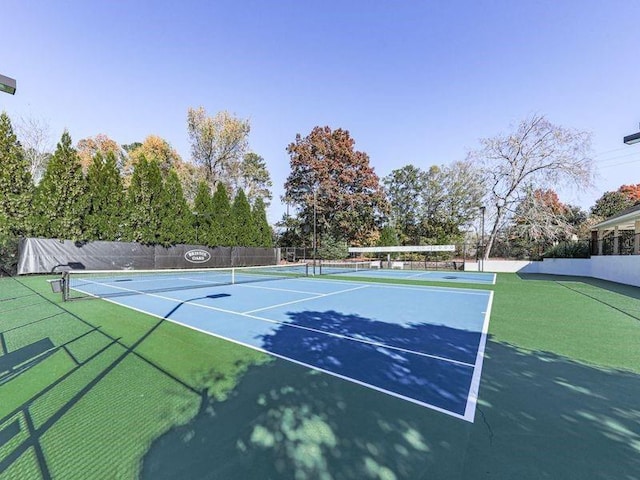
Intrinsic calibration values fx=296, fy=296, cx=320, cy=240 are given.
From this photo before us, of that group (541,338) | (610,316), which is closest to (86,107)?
(541,338)

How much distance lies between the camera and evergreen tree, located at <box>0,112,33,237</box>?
1680 cm

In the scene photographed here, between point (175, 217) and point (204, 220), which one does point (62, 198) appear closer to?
point (175, 217)

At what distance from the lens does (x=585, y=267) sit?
A: 67.3 ft

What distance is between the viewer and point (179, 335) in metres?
5.76

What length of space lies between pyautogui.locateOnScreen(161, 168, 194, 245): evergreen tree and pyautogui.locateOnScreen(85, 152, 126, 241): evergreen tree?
9.83 ft

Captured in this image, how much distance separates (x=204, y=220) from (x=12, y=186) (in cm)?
1202

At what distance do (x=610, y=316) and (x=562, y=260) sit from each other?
59.3 ft

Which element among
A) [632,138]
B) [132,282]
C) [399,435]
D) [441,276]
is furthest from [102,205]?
[632,138]

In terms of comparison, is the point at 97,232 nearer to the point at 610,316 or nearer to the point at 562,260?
the point at 610,316

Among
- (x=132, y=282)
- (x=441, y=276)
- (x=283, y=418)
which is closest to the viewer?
(x=283, y=418)

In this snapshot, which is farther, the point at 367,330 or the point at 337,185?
the point at 337,185

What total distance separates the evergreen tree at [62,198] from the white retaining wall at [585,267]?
2978 centimetres

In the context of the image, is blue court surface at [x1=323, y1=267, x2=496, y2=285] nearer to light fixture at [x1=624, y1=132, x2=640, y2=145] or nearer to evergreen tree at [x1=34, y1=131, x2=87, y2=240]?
light fixture at [x1=624, y1=132, x2=640, y2=145]

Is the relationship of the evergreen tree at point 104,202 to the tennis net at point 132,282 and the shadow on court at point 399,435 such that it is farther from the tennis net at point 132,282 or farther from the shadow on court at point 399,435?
the shadow on court at point 399,435
